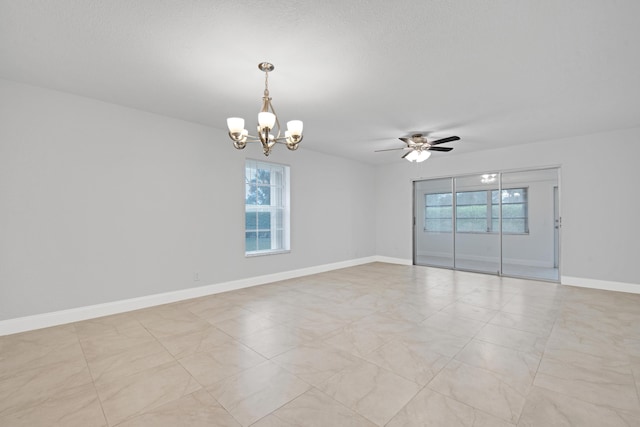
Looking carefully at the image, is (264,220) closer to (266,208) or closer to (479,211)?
(266,208)

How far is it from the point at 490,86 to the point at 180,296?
15.8ft

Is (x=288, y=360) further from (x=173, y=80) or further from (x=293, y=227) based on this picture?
(x=293, y=227)

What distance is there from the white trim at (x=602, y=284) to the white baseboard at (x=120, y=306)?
5.00 metres

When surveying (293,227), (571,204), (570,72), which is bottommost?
(293,227)

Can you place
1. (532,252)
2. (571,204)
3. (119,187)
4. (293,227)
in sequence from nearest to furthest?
1. (119,187)
2. (571,204)
3. (293,227)
4. (532,252)

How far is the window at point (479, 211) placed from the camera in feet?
23.9

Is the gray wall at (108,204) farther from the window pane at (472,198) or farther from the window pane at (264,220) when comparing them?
the window pane at (472,198)

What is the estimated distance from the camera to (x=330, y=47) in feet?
7.88

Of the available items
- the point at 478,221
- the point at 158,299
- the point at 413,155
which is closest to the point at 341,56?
the point at 413,155

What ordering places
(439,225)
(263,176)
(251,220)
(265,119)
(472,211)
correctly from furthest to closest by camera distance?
1. (439,225)
2. (472,211)
3. (263,176)
4. (251,220)
5. (265,119)

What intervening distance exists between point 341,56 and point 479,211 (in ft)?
22.9

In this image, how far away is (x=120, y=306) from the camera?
Answer: 3.62m

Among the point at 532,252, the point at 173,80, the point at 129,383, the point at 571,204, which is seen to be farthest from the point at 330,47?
the point at 532,252

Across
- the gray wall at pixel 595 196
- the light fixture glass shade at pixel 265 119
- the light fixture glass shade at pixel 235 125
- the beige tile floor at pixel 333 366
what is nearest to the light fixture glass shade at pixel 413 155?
the gray wall at pixel 595 196
